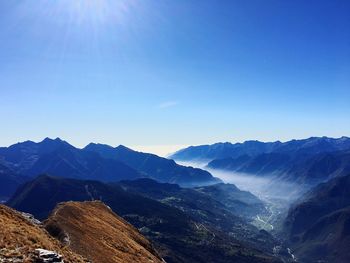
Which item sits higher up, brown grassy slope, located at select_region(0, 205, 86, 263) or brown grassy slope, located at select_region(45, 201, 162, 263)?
brown grassy slope, located at select_region(0, 205, 86, 263)

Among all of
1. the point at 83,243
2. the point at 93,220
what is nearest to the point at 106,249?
the point at 83,243

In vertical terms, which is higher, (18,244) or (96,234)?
(18,244)

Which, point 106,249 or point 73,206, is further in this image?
point 73,206

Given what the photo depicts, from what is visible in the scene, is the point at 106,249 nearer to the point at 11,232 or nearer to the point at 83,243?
the point at 83,243

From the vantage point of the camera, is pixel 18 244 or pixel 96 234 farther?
pixel 96 234

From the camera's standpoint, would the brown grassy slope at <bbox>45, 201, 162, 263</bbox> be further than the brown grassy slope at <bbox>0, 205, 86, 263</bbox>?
Yes

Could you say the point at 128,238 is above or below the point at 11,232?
below

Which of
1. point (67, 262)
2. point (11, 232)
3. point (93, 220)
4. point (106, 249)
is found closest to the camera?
point (67, 262)

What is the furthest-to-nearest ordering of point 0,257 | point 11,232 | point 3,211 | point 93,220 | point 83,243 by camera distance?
1. point 93,220
2. point 83,243
3. point 3,211
4. point 11,232
5. point 0,257
